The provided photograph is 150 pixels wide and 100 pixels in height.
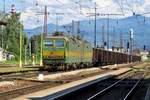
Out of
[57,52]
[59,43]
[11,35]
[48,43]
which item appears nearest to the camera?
[57,52]

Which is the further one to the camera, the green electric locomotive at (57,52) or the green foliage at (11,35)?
the green foliage at (11,35)

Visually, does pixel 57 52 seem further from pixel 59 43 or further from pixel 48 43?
pixel 48 43

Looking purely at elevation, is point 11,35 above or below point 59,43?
above

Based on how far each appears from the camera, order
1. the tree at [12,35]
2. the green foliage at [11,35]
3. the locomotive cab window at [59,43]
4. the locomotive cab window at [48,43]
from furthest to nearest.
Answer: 1. the tree at [12,35]
2. the green foliage at [11,35]
3. the locomotive cab window at [48,43]
4. the locomotive cab window at [59,43]

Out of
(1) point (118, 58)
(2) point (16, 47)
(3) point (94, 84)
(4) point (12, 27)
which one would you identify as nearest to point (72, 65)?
(3) point (94, 84)

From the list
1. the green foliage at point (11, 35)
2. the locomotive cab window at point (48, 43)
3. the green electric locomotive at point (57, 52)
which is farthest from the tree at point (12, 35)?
the locomotive cab window at point (48, 43)

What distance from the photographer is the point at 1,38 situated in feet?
425

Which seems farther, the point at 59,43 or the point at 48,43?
the point at 48,43

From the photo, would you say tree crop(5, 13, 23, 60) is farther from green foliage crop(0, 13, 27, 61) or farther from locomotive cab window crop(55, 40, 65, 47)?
locomotive cab window crop(55, 40, 65, 47)

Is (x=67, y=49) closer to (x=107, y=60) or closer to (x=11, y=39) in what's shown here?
(x=107, y=60)

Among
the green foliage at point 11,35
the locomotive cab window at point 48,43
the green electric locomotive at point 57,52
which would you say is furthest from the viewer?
the green foliage at point 11,35

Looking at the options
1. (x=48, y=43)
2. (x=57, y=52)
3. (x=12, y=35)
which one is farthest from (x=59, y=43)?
(x=12, y=35)

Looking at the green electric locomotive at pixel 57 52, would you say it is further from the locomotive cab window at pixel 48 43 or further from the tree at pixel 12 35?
the tree at pixel 12 35

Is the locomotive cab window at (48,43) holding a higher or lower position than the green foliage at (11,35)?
lower
